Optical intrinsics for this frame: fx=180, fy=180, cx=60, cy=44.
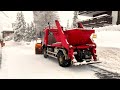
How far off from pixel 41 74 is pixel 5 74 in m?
1.58

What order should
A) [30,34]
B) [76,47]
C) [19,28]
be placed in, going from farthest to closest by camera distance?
[30,34], [19,28], [76,47]

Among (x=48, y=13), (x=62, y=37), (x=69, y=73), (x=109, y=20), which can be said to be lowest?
(x=69, y=73)

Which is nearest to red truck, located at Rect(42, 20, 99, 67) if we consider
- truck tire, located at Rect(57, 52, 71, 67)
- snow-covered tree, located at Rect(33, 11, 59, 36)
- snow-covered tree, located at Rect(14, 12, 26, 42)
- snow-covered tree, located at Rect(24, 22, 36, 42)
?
truck tire, located at Rect(57, 52, 71, 67)

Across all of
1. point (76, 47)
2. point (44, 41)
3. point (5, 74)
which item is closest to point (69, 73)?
point (76, 47)

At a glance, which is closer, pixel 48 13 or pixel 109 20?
pixel 109 20

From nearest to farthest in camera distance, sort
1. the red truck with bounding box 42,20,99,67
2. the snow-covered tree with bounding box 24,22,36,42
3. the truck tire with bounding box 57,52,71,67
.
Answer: the red truck with bounding box 42,20,99,67 → the truck tire with bounding box 57,52,71,67 → the snow-covered tree with bounding box 24,22,36,42

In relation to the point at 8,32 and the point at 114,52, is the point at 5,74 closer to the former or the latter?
the point at 114,52

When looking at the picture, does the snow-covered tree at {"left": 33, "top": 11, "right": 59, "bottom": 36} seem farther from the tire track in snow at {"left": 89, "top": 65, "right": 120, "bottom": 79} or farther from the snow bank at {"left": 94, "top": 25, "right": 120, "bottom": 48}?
the tire track in snow at {"left": 89, "top": 65, "right": 120, "bottom": 79}

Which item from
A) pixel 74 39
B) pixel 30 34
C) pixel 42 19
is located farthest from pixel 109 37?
pixel 30 34

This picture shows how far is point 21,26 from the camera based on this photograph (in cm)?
5488

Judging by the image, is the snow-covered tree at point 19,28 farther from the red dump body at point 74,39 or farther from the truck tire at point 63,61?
the truck tire at point 63,61

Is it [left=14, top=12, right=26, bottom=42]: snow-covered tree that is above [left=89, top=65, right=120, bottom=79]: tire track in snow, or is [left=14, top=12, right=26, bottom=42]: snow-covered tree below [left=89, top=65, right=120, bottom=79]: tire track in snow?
above

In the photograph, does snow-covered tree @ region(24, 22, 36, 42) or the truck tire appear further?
snow-covered tree @ region(24, 22, 36, 42)

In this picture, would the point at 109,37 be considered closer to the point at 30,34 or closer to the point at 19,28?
the point at 19,28
